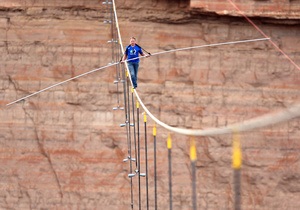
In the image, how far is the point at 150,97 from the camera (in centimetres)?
1009

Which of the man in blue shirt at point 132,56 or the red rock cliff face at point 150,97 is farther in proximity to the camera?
the red rock cliff face at point 150,97

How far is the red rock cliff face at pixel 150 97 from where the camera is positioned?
10.1 metres

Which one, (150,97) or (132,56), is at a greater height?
(132,56)

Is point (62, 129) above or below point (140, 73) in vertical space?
below

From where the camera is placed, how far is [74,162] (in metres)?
10.2

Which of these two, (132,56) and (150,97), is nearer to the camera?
(132,56)

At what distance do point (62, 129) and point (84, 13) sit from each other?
4.57 feet

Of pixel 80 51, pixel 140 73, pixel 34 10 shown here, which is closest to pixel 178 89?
pixel 140 73

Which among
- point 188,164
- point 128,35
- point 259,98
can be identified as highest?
point 128,35

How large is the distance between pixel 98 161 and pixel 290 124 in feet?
7.51

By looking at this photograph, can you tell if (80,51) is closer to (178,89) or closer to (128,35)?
(128,35)

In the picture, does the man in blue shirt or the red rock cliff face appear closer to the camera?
the man in blue shirt

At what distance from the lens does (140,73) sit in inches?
399

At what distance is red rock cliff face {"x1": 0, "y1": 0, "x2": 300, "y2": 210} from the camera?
10.1m
